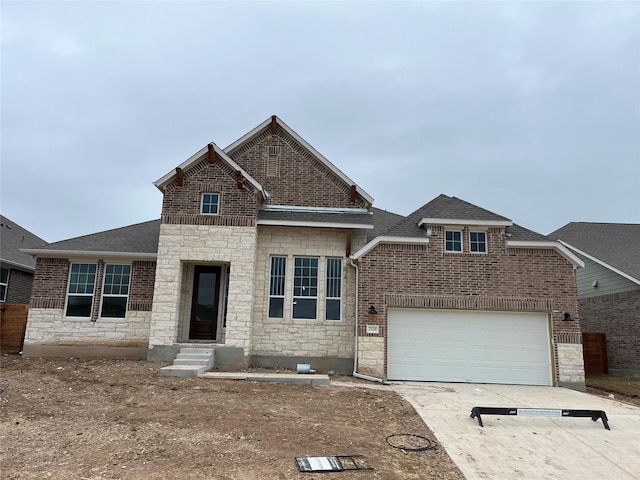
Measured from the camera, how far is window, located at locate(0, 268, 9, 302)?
18750 mm

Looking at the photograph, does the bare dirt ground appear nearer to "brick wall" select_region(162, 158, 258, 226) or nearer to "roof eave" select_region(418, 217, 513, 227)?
"brick wall" select_region(162, 158, 258, 226)

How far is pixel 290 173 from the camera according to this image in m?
15.6

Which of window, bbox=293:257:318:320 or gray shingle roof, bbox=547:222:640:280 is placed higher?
gray shingle roof, bbox=547:222:640:280

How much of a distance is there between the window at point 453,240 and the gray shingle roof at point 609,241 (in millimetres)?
5874

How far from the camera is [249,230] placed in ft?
45.5

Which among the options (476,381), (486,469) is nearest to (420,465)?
(486,469)

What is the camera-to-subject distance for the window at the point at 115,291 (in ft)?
47.6

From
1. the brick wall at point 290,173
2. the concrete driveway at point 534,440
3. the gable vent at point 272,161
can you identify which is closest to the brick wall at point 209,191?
the brick wall at point 290,173

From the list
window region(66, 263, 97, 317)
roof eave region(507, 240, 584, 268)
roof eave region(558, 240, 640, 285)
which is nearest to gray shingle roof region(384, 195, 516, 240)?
roof eave region(507, 240, 584, 268)

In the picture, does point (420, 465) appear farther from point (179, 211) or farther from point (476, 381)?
point (179, 211)

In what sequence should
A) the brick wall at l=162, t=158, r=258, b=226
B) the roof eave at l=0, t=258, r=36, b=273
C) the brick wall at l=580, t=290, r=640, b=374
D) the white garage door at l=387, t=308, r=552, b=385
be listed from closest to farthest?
1. the white garage door at l=387, t=308, r=552, b=385
2. the brick wall at l=162, t=158, r=258, b=226
3. the brick wall at l=580, t=290, r=640, b=374
4. the roof eave at l=0, t=258, r=36, b=273

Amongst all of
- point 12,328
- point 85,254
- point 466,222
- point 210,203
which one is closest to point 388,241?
point 466,222

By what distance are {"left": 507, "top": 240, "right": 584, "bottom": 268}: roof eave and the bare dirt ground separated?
6.43 metres

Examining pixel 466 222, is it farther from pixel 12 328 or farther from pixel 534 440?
pixel 12 328
